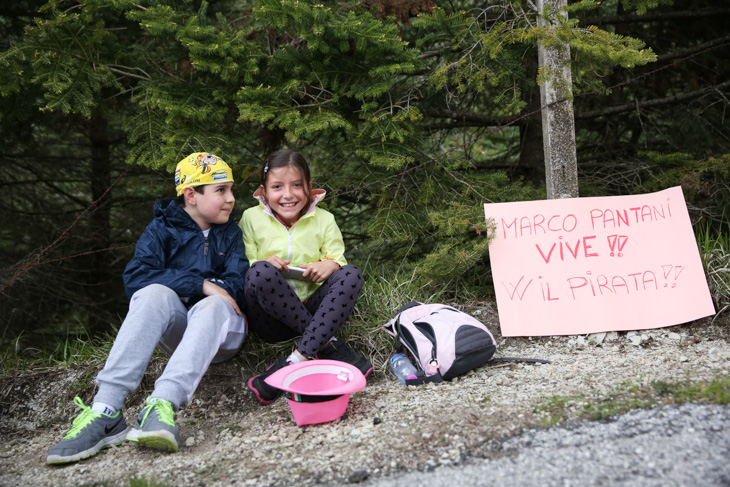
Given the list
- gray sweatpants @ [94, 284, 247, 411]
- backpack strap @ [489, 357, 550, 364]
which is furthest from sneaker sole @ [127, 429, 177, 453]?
backpack strap @ [489, 357, 550, 364]

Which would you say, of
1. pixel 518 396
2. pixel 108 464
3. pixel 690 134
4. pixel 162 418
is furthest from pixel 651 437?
pixel 690 134

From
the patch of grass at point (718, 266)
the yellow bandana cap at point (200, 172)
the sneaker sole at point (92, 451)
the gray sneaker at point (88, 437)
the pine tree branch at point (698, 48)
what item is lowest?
the sneaker sole at point (92, 451)

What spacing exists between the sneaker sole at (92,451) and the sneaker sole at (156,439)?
158mm

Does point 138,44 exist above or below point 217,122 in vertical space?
above

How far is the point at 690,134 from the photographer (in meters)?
4.33

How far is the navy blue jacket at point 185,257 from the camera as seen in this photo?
8.87 feet

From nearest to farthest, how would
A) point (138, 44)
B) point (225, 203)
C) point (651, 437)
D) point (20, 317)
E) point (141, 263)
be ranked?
point (651, 437) → point (141, 263) → point (225, 203) → point (138, 44) → point (20, 317)

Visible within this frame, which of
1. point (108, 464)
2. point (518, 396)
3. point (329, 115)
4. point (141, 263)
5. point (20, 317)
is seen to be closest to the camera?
point (108, 464)

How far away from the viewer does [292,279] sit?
120 inches

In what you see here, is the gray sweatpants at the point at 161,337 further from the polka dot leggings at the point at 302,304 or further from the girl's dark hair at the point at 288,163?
the girl's dark hair at the point at 288,163

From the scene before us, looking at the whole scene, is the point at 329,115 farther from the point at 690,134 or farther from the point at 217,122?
the point at 690,134

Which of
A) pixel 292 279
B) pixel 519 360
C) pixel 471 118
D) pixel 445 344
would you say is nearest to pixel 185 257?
pixel 292 279

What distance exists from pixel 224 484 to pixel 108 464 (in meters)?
0.59

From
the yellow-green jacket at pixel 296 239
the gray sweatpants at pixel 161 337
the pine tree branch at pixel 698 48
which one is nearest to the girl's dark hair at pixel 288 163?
the yellow-green jacket at pixel 296 239
